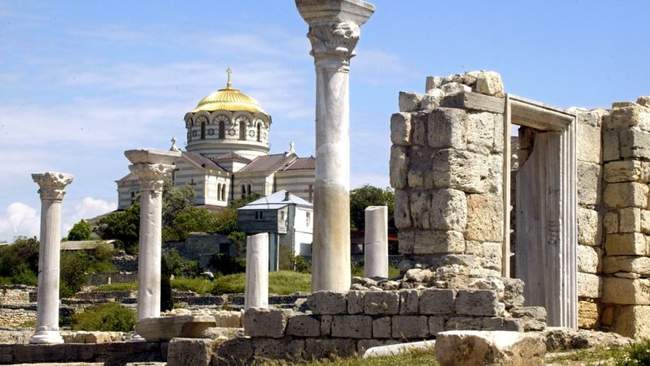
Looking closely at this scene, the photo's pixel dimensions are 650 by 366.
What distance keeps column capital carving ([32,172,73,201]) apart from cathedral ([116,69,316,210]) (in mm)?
87004

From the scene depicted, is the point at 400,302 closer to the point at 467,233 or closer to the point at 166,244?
the point at 467,233

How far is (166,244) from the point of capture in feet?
311

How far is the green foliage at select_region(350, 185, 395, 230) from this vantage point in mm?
89562

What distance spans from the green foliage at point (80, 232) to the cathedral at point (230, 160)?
16.4 meters

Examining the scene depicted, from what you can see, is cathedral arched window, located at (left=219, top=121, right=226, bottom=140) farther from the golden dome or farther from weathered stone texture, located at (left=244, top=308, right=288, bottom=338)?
weathered stone texture, located at (left=244, top=308, right=288, bottom=338)

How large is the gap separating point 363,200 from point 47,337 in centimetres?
6369

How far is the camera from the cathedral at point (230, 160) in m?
123

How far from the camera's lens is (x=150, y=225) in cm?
3030

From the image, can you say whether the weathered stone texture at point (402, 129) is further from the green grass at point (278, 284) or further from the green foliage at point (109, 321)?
the green grass at point (278, 284)

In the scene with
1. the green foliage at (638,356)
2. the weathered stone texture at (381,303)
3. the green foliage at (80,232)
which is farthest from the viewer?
the green foliage at (80,232)

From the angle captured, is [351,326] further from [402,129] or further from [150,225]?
[150,225]

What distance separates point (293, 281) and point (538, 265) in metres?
47.7

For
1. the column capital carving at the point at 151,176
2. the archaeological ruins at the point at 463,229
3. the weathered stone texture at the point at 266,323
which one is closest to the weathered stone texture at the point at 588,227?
the archaeological ruins at the point at 463,229

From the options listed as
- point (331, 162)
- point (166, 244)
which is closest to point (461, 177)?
point (331, 162)
